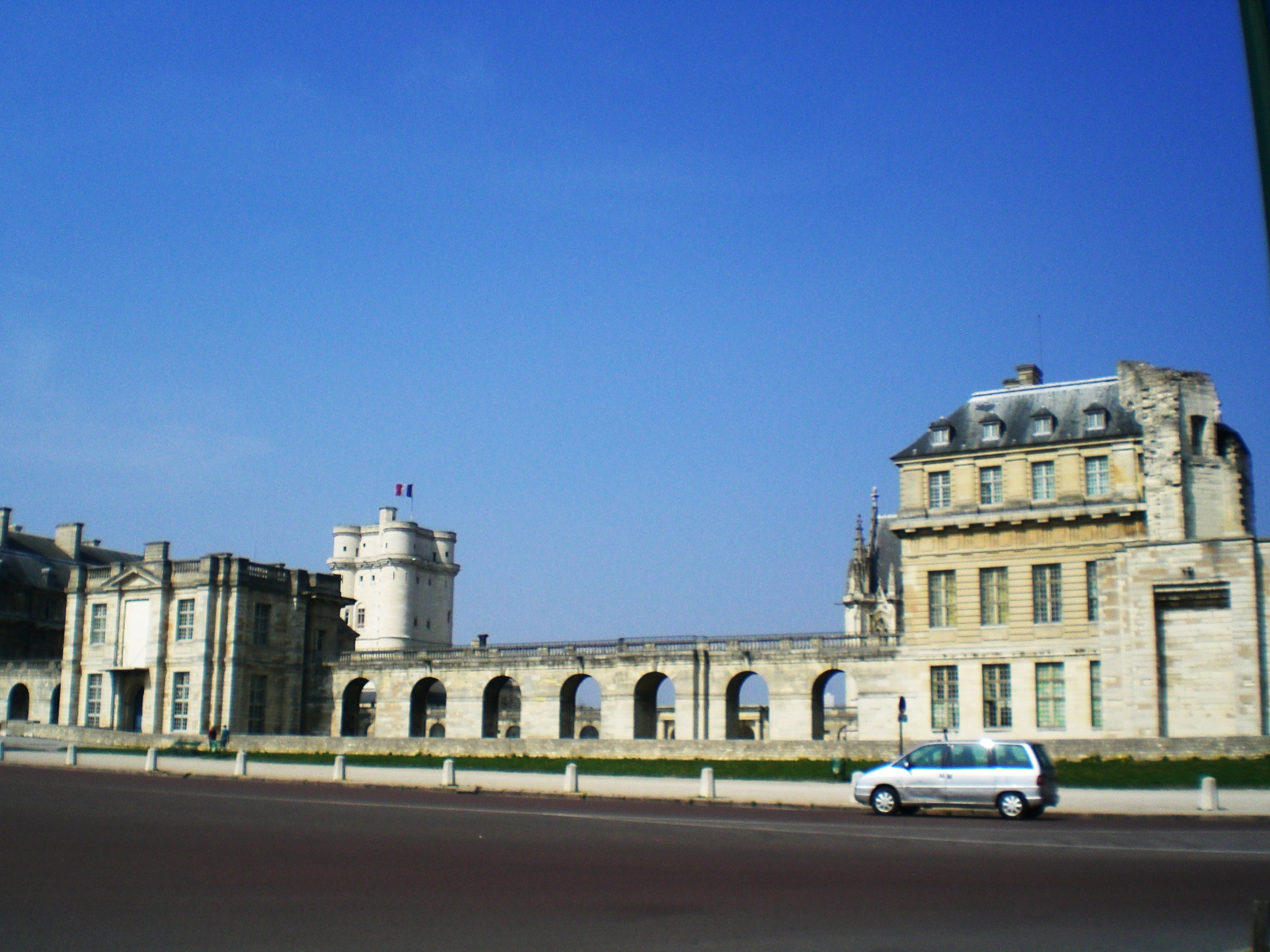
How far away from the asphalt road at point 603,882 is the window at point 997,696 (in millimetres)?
23099

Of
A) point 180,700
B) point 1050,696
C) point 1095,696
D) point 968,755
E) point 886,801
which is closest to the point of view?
point 968,755

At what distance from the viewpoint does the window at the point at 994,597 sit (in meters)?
50.3

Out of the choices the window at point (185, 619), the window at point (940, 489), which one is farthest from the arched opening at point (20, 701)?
the window at point (940, 489)

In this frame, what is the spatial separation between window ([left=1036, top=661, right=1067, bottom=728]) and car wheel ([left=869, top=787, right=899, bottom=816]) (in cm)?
2116

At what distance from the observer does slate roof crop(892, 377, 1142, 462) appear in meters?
49.7

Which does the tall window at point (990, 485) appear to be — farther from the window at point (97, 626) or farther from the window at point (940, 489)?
the window at point (97, 626)

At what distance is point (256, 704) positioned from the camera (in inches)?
2569

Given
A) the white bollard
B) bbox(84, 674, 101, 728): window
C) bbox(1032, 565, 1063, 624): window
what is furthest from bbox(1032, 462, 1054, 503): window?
bbox(84, 674, 101, 728): window

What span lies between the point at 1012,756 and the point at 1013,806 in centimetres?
103

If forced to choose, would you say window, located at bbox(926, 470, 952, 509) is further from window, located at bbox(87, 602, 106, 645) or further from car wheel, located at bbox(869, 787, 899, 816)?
window, located at bbox(87, 602, 106, 645)

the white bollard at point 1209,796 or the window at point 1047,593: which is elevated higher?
the window at point 1047,593

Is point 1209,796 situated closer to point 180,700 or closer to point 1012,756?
point 1012,756

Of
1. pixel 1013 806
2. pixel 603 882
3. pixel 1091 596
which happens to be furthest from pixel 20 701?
pixel 603 882

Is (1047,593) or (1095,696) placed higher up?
(1047,593)
